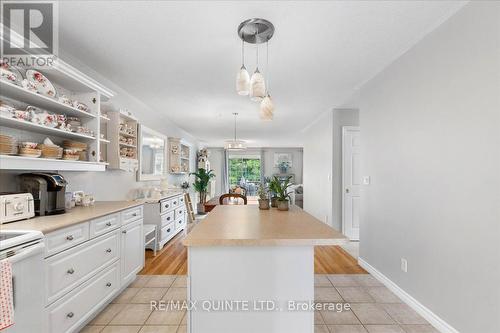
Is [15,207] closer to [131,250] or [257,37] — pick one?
[131,250]

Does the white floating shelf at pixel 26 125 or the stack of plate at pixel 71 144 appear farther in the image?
the stack of plate at pixel 71 144

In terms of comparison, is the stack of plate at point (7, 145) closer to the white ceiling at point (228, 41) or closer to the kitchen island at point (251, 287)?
the white ceiling at point (228, 41)

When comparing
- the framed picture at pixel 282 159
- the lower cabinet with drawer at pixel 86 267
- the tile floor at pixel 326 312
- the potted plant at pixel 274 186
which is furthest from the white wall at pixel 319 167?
the framed picture at pixel 282 159

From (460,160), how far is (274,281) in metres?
1.61

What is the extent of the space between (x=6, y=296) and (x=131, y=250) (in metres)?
1.54

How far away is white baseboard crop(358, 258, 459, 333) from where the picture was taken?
1.93m

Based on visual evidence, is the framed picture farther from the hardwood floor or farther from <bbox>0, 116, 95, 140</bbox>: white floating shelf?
<bbox>0, 116, 95, 140</bbox>: white floating shelf

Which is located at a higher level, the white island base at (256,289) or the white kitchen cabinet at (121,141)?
the white kitchen cabinet at (121,141)

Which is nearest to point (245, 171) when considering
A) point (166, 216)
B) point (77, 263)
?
point (166, 216)

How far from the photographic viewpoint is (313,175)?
6.14m

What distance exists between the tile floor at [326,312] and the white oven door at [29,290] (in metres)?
0.67

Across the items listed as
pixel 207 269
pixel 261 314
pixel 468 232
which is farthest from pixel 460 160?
pixel 207 269

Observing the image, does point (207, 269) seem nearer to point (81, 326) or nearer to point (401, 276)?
point (81, 326)

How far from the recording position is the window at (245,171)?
37.2ft
